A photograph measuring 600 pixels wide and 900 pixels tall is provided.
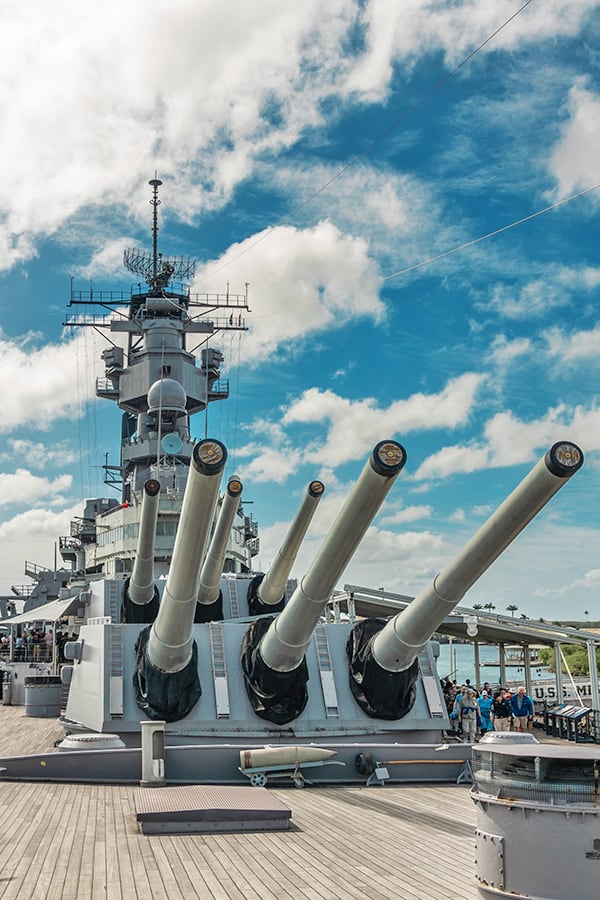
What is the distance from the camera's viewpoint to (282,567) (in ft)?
44.2

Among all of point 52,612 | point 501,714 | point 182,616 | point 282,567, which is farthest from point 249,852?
point 52,612

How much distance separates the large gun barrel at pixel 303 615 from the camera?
768 cm

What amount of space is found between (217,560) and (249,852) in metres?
7.88

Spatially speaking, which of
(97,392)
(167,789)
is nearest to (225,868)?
(167,789)

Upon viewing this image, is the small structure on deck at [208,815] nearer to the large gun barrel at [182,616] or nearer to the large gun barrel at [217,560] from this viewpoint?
the large gun barrel at [182,616]

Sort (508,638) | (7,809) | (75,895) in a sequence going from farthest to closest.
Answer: (508,638)
(7,809)
(75,895)

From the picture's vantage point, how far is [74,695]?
12945 mm

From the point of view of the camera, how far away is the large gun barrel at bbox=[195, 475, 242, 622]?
43.0 ft

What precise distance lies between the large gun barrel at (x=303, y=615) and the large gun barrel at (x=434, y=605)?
84 cm

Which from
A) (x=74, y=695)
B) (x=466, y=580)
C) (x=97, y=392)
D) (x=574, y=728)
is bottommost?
(x=574, y=728)

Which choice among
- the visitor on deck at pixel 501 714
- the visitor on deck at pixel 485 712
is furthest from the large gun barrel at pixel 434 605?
the visitor on deck at pixel 501 714

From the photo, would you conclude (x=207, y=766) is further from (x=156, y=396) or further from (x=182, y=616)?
(x=156, y=396)

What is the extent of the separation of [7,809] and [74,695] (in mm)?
5375

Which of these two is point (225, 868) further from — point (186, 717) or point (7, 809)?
point (186, 717)
